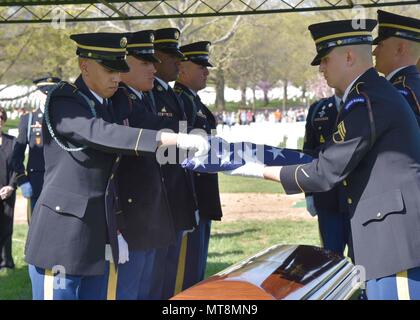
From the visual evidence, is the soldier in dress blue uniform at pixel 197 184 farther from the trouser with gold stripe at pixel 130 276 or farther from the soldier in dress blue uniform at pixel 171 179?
the trouser with gold stripe at pixel 130 276

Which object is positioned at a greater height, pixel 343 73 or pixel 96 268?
pixel 343 73

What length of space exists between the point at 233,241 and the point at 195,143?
222 inches

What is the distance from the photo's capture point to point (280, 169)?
11.4ft

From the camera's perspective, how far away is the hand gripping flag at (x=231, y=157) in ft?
11.4

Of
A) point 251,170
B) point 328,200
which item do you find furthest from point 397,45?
point 328,200

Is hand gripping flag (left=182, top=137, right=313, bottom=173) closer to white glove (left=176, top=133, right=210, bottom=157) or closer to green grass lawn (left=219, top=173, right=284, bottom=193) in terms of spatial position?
white glove (left=176, top=133, right=210, bottom=157)

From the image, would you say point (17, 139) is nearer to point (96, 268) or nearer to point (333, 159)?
point (96, 268)

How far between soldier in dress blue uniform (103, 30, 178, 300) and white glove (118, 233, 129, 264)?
0.09 m

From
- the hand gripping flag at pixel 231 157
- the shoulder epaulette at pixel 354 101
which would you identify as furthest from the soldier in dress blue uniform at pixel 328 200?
the shoulder epaulette at pixel 354 101

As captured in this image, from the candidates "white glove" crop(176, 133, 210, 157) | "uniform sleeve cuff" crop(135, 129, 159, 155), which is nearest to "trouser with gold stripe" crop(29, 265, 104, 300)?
"uniform sleeve cuff" crop(135, 129, 159, 155)

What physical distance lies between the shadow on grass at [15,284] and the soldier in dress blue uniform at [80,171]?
2.94 meters

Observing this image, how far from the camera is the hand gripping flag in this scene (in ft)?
11.4
